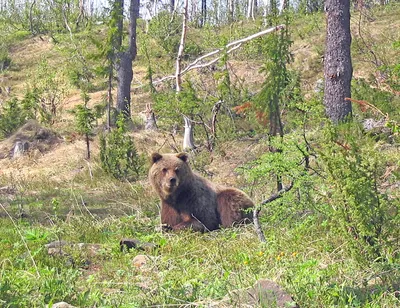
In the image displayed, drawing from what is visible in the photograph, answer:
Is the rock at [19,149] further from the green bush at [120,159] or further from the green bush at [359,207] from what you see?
the green bush at [359,207]

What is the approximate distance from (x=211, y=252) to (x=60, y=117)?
1550 cm

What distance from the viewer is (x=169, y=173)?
750 cm

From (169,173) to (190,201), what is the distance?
0.44 metres

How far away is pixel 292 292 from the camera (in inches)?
160

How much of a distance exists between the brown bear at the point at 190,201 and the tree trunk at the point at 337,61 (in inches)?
148

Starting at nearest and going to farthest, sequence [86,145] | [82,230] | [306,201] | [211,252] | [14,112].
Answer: [211,252]
[306,201]
[82,230]
[86,145]
[14,112]

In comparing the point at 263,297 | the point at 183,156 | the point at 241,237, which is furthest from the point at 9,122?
the point at 263,297

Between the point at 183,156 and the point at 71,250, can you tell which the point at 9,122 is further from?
the point at 71,250

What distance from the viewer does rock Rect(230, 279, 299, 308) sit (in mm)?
3766

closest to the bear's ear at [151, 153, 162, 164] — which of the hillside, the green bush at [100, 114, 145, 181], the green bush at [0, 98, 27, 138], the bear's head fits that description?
the bear's head

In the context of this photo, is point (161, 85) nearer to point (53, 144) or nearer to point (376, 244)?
point (53, 144)

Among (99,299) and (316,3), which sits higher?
(316,3)

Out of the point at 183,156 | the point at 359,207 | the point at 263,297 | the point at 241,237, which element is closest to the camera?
the point at 263,297

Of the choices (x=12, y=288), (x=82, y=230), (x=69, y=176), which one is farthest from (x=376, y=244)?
(x=69, y=176)
